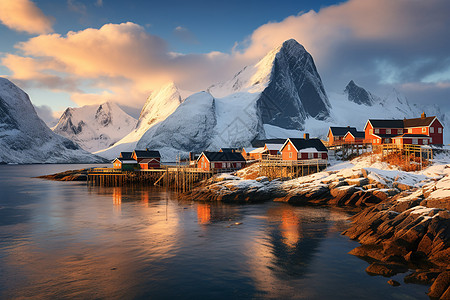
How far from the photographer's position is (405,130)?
68.5 metres

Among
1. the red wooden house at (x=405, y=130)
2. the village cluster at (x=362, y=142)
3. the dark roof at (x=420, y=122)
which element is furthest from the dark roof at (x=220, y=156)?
the dark roof at (x=420, y=122)

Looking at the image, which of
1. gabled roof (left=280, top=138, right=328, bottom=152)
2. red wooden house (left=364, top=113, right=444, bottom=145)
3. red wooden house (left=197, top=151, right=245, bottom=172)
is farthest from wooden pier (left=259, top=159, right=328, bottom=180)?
red wooden house (left=364, top=113, right=444, bottom=145)

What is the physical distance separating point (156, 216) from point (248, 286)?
2172 cm

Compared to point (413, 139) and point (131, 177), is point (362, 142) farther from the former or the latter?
point (131, 177)

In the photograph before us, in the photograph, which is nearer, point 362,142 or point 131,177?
point 362,142

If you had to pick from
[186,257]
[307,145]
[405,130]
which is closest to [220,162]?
[307,145]

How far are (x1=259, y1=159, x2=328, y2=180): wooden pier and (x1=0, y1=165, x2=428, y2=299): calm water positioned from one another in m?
19.9

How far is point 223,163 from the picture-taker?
7744 cm

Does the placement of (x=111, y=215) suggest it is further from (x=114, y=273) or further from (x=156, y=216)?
(x=114, y=273)

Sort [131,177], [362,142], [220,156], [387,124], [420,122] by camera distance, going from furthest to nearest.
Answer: [131,177] → [220,156] → [362,142] → [387,124] → [420,122]

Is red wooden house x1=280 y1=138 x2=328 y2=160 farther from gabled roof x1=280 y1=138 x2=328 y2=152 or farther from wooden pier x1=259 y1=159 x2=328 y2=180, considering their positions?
wooden pier x1=259 y1=159 x2=328 y2=180

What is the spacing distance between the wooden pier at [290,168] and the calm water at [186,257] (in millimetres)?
19910

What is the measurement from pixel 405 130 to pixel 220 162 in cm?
4016

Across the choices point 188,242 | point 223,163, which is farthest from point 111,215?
point 223,163
